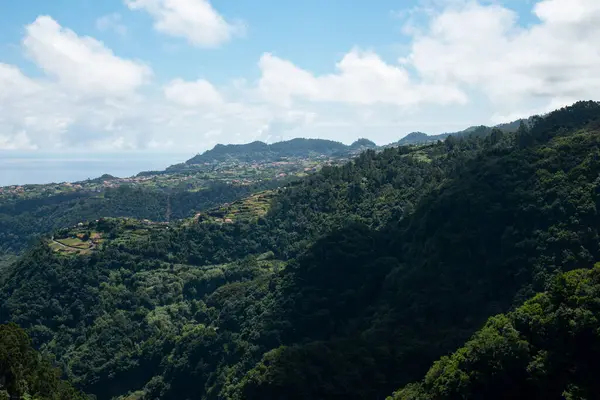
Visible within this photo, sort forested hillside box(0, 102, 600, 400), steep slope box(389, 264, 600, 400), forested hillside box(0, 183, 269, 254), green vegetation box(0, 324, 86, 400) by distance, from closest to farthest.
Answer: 1. steep slope box(389, 264, 600, 400)
2. green vegetation box(0, 324, 86, 400)
3. forested hillside box(0, 102, 600, 400)
4. forested hillside box(0, 183, 269, 254)

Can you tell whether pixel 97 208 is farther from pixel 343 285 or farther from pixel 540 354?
pixel 540 354

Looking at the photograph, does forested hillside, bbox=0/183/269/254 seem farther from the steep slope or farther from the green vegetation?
the steep slope

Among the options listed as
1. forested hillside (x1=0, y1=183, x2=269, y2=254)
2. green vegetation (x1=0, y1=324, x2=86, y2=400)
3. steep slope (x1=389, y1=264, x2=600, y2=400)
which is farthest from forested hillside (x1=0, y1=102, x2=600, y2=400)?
forested hillside (x1=0, y1=183, x2=269, y2=254)

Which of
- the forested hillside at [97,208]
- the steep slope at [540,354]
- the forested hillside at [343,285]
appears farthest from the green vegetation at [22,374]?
the forested hillside at [97,208]

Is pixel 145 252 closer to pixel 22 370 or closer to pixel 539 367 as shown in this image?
pixel 22 370

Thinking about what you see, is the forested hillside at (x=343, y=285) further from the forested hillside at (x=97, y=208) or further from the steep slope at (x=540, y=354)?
the forested hillside at (x=97, y=208)
